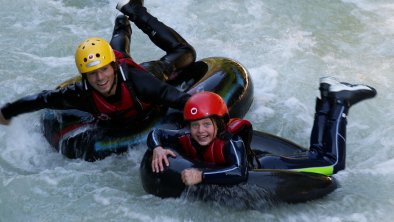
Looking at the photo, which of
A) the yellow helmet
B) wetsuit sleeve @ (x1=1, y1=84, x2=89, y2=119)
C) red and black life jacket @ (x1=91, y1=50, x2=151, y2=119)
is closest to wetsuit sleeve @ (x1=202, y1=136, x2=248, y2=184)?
red and black life jacket @ (x1=91, y1=50, x2=151, y2=119)

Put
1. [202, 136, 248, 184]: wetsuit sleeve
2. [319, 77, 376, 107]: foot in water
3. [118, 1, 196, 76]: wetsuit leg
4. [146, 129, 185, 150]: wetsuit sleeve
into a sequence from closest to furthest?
[202, 136, 248, 184]: wetsuit sleeve → [146, 129, 185, 150]: wetsuit sleeve → [319, 77, 376, 107]: foot in water → [118, 1, 196, 76]: wetsuit leg

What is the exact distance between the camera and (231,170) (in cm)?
441

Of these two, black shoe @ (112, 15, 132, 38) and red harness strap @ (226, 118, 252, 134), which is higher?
black shoe @ (112, 15, 132, 38)

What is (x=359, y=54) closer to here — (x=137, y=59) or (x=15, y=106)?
(x=137, y=59)

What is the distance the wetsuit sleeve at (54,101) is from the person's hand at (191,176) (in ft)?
4.46

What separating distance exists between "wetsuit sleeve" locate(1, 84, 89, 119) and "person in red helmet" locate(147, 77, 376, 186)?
880mm

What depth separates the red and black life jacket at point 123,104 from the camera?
5.17 m

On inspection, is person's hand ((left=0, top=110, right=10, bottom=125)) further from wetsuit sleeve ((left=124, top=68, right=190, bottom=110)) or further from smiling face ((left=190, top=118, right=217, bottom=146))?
smiling face ((left=190, top=118, right=217, bottom=146))

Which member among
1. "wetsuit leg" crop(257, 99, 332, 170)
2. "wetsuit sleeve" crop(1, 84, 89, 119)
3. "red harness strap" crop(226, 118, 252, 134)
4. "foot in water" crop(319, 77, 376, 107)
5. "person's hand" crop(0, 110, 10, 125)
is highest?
"wetsuit sleeve" crop(1, 84, 89, 119)

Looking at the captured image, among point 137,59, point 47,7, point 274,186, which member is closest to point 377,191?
point 274,186

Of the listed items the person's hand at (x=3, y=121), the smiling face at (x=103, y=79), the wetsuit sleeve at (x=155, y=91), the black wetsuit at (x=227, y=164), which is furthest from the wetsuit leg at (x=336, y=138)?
the person's hand at (x=3, y=121)

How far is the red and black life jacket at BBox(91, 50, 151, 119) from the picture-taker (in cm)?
517

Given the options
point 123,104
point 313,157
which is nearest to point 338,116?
point 313,157

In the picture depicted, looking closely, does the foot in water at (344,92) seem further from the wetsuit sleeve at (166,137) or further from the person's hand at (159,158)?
the person's hand at (159,158)
